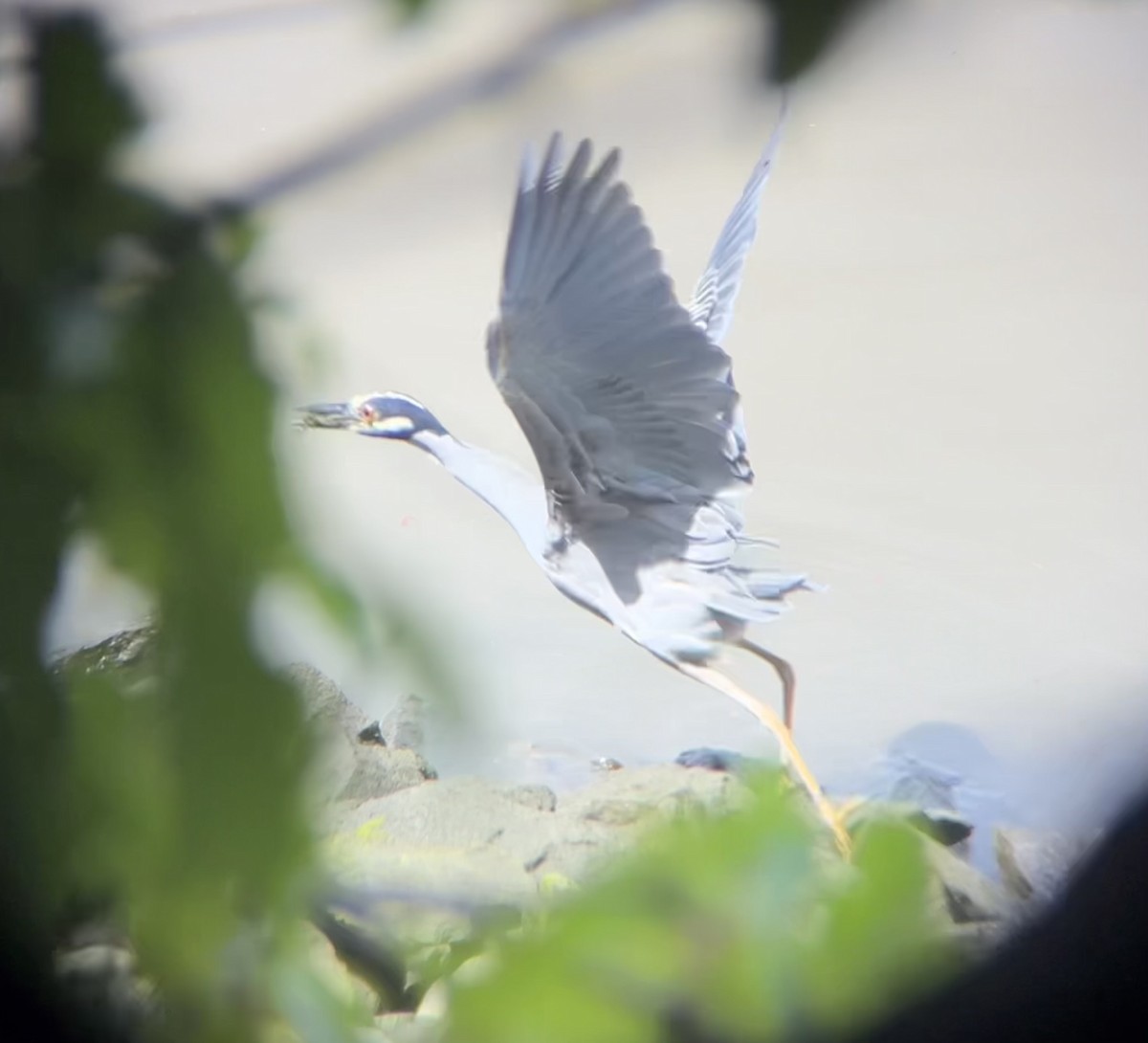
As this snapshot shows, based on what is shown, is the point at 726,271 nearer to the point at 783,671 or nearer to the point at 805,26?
the point at 783,671

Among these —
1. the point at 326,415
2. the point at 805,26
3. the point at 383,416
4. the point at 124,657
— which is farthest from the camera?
the point at 383,416

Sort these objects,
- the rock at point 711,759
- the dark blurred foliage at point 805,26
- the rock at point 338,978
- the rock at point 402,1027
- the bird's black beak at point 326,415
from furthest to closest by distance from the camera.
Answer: the rock at point 711,759 → the rock at point 402,1027 → the rock at point 338,978 → the bird's black beak at point 326,415 → the dark blurred foliage at point 805,26

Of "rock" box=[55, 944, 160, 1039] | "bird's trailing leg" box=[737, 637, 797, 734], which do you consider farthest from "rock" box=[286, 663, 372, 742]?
"bird's trailing leg" box=[737, 637, 797, 734]

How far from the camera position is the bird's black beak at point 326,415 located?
335 millimetres

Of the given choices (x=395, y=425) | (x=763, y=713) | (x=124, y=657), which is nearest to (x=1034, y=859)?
(x=763, y=713)

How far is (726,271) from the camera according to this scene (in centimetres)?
81

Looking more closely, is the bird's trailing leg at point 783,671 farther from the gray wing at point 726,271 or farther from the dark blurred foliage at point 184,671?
the dark blurred foliage at point 184,671

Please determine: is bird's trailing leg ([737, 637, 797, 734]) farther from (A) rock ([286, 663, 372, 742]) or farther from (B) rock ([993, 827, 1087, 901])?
(A) rock ([286, 663, 372, 742])

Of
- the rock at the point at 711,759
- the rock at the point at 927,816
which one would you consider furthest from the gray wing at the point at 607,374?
the rock at the point at 927,816

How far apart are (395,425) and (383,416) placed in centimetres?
3

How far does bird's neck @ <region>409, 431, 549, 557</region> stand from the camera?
33.6 inches

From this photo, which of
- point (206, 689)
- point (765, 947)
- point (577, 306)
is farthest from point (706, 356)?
point (206, 689)

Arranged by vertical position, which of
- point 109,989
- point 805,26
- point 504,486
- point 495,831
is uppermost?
point 805,26

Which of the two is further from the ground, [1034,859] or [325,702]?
[325,702]
